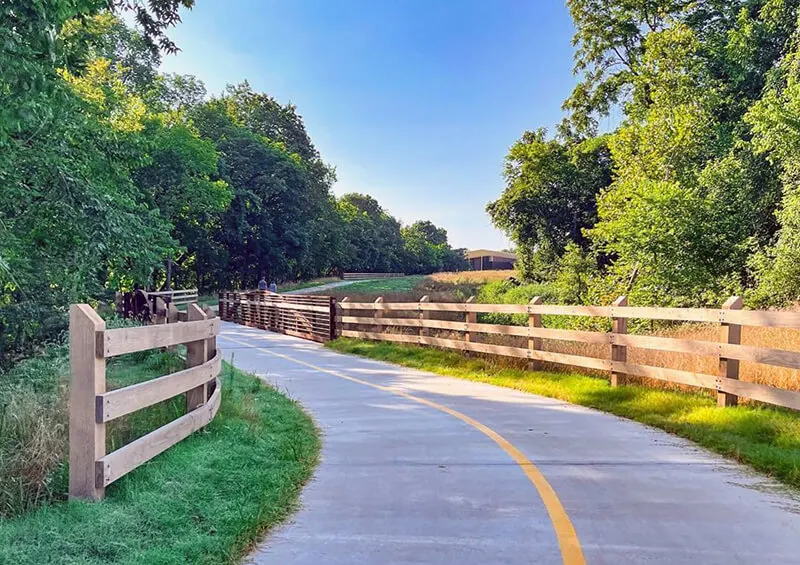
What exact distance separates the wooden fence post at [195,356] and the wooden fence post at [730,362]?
6045 mm

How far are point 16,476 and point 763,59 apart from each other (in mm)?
27095

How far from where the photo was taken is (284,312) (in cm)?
2423

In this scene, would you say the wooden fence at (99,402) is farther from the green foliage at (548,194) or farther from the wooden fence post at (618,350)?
the green foliage at (548,194)

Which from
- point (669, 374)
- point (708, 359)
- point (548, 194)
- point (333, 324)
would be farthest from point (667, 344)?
point (548, 194)

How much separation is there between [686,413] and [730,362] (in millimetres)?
816

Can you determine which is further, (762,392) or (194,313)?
(762,392)

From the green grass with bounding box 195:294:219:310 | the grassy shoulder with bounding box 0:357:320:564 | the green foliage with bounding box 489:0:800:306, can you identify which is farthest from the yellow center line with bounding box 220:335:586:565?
the green grass with bounding box 195:294:219:310

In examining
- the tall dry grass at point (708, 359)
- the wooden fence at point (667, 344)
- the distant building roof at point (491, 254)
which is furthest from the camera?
the distant building roof at point (491, 254)

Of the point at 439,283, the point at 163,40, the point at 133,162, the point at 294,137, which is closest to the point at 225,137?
the point at 294,137

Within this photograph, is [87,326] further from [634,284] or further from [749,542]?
[634,284]

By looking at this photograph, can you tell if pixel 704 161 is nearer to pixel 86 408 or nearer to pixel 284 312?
pixel 284 312

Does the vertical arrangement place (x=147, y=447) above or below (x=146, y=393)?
below

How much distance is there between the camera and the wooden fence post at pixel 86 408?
3896 millimetres

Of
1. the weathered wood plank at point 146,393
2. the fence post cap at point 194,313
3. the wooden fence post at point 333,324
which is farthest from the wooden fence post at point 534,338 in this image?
the wooden fence post at point 333,324
